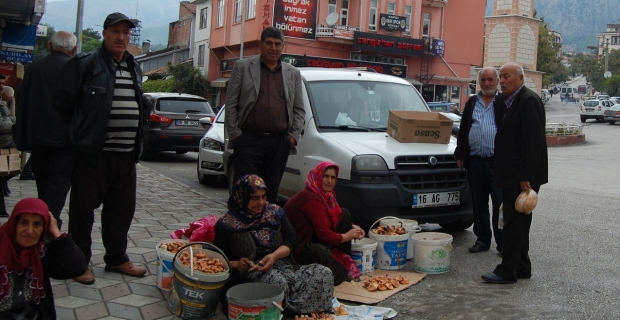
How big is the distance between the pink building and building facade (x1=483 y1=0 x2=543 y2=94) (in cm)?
223

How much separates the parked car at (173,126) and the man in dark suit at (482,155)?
8937 mm

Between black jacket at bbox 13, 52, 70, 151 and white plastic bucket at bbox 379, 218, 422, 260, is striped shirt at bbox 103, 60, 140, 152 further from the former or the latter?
white plastic bucket at bbox 379, 218, 422, 260

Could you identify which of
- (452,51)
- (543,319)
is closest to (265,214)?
(543,319)

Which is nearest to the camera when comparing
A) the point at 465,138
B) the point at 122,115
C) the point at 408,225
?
the point at 122,115

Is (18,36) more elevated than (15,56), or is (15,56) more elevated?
(18,36)

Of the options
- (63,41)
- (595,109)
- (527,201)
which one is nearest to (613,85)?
(595,109)

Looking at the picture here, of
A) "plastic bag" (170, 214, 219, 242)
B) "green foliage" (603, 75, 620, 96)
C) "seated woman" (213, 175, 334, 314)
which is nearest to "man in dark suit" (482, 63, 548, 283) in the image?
"seated woman" (213, 175, 334, 314)

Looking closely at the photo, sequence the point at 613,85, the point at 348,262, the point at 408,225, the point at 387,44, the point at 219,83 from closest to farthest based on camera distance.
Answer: the point at 348,262
the point at 408,225
the point at 387,44
the point at 219,83
the point at 613,85

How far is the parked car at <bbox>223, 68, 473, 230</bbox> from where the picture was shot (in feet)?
21.1

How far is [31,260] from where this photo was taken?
140 inches

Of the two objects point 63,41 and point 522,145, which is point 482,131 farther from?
point 63,41

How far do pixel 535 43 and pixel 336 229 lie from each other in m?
40.0

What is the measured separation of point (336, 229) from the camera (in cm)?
570

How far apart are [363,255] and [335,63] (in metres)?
31.9
